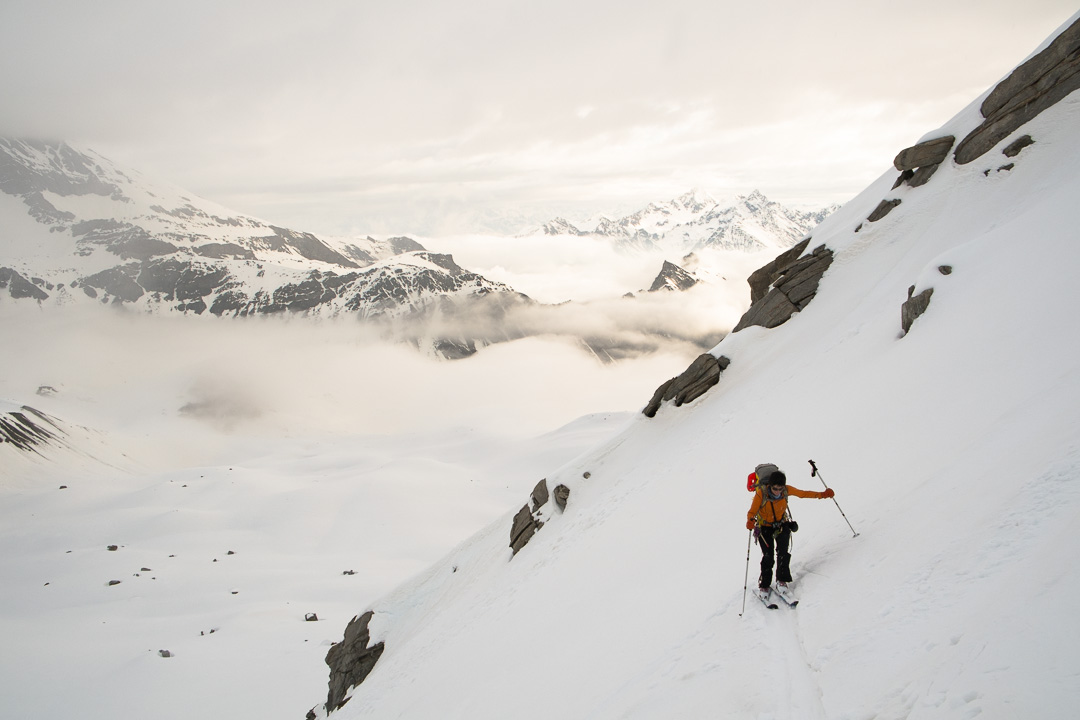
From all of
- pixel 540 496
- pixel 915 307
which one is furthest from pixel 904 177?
pixel 540 496

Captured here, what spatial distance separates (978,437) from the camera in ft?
36.3

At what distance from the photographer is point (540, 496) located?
30.5 m

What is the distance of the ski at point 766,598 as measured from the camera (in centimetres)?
977

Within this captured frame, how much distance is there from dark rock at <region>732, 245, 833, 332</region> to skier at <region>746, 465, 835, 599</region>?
24.1 m

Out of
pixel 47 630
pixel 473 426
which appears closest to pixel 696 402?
pixel 47 630

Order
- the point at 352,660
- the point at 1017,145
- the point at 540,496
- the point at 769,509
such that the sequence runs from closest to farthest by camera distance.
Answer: the point at 769,509, the point at 1017,145, the point at 352,660, the point at 540,496

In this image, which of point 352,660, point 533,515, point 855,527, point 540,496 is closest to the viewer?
point 855,527

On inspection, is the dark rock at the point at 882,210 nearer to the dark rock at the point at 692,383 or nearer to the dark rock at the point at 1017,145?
the dark rock at the point at 1017,145

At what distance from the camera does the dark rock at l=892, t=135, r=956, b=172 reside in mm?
29828

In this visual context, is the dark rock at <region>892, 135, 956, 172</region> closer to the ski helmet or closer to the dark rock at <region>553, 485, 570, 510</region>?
the dark rock at <region>553, 485, 570, 510</region>

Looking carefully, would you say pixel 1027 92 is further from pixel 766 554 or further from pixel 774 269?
pixel 766 554

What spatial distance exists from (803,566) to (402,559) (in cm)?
6489

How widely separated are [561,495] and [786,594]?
64.5 ft

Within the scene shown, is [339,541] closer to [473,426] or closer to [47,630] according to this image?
[47,630]
